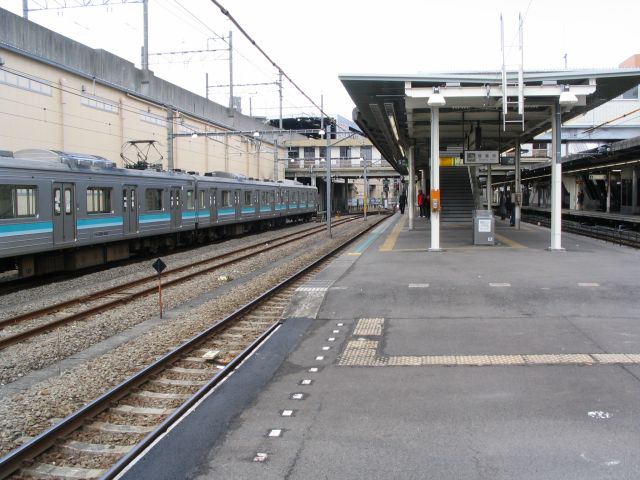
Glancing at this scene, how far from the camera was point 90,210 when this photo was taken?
1555 cm

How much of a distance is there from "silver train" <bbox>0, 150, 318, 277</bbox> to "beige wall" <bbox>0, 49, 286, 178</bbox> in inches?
202

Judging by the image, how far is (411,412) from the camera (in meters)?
4.88

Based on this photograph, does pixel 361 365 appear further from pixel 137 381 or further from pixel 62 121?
pixel 62 121

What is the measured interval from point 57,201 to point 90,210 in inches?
54.8

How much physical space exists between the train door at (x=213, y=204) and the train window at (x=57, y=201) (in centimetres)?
1035

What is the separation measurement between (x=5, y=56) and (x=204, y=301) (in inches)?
540

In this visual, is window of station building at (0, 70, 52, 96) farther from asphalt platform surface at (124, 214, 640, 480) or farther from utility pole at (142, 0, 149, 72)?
asphalt platform surface at (124, 214, 640, 480)

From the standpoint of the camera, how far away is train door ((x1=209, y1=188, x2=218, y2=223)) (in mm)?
24531

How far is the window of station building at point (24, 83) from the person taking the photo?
Result: 20.0 metres

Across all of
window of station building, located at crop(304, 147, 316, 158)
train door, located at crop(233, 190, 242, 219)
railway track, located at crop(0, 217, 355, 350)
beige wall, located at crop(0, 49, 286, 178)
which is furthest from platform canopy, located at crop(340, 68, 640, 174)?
window of station building, located at crop(304, 147, 316, 158)

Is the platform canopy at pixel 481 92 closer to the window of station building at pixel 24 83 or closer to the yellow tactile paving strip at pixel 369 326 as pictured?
the yellow tactile paving strip at pixel 369 326

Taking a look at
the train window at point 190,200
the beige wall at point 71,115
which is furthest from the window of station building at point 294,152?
the train window at point 190,200

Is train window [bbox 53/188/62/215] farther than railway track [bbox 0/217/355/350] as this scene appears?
Yes

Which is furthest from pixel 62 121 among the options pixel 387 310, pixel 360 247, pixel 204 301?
pixel 387 310
